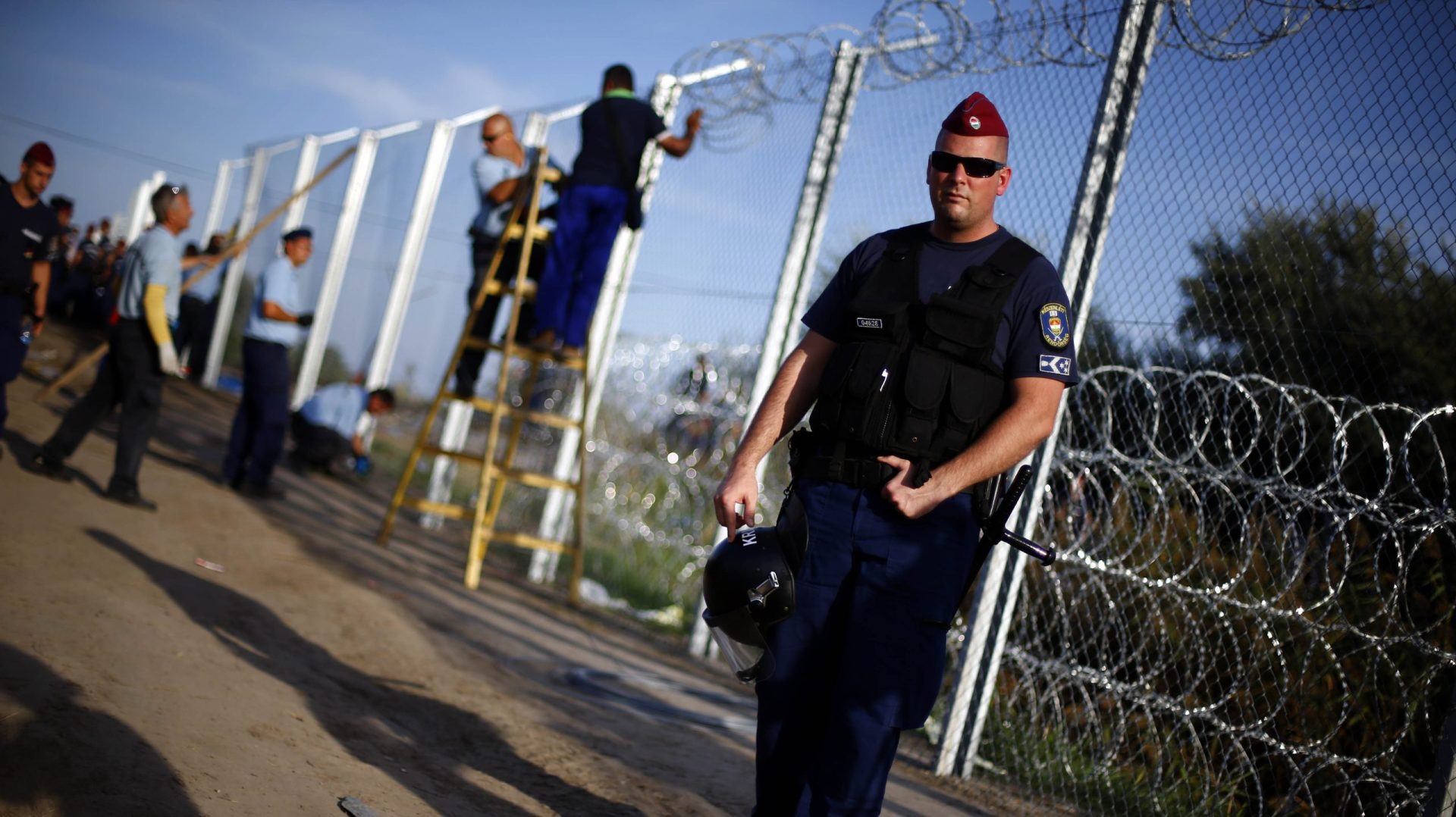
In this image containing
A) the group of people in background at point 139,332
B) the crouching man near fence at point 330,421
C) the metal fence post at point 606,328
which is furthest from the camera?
the crouching man near fence at point 330,421

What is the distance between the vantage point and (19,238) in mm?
5844

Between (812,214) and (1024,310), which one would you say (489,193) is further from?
(1024,310)

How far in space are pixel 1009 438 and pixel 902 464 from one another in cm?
23

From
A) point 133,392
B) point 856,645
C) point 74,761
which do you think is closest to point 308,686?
point 74,761

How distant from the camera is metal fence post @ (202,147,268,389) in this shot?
15938 millimetres

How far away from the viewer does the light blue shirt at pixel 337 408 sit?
1034cm

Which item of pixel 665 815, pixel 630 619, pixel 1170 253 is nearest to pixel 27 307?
pixel 630 619

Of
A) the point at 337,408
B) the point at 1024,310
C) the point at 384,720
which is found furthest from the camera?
the point at 337,408

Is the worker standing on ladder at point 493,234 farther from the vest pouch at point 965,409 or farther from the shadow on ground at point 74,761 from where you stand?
the vest pouch at point 965,409

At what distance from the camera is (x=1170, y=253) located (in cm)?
454

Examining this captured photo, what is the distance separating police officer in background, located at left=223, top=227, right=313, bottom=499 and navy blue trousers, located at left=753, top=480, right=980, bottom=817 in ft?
19.2

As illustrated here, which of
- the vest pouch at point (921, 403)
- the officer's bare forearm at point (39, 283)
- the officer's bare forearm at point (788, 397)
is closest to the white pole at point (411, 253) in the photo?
the officer's bare forearm at point (39, 283)

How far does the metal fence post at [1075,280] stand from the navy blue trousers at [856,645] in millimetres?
2192

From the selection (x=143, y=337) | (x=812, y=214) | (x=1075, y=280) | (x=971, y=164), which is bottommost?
(x=143, y=337)
